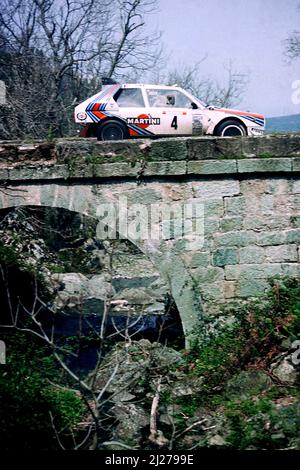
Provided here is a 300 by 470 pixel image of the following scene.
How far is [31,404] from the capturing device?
16.2 ft

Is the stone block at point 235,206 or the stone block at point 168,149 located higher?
the stone block at point 168,149

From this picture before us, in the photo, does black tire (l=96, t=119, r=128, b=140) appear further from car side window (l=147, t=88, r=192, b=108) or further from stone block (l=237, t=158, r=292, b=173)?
stone block (l=237, t=158, r=292, b=173)

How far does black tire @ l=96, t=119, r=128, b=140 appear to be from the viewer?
26.9 ft

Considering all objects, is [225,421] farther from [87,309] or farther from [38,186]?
[87,309]

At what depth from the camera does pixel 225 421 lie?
5.17m

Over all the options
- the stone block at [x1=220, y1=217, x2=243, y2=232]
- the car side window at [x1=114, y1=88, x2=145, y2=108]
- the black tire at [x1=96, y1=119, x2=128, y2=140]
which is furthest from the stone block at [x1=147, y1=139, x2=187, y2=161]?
the car side window at [x1=114, y1=88, x2=145, y2=108]

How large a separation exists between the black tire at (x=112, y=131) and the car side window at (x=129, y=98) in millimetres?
533

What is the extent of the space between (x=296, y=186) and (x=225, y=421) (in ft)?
8.05

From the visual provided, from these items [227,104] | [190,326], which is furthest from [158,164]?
[227,104]

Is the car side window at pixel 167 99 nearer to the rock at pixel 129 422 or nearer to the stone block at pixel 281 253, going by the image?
the stone block at pixel 281 253

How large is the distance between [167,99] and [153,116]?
0.48 m

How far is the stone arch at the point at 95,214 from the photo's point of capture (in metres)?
6.04

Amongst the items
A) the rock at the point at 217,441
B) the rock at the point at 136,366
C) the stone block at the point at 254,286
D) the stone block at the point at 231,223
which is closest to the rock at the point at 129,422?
the rock at the point at 136,366

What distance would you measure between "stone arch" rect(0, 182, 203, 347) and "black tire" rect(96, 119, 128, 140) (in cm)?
232
